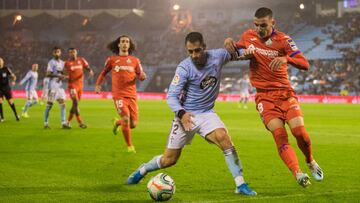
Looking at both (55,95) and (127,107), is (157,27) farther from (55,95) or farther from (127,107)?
(127,107)

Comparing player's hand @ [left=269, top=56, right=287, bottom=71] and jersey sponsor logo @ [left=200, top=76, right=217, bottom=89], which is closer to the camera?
player's hand @ [left=269, top=56, right=287, bottom=71]

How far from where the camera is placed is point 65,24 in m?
70.3

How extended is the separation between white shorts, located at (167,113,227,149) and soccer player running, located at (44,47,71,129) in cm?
1299

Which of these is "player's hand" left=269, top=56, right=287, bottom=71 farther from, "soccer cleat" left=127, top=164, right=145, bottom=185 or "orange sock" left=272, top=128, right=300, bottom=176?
"soccer cleat" left=127, top=164, right=145, bottom=185

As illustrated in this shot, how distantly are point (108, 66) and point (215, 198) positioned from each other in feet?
23.6

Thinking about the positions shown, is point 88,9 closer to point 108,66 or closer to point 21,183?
point 108,66

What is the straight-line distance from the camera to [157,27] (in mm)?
69312

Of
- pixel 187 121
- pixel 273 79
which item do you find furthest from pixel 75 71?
pixel 187 121

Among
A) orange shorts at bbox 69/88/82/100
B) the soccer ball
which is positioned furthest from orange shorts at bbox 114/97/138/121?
orange shorts at bbox 69/88/82/100

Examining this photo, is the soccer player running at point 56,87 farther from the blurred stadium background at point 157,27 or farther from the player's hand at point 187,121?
the blurred stadium background at point 157,27

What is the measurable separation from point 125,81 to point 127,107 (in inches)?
24.2

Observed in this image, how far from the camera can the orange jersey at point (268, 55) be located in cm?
888

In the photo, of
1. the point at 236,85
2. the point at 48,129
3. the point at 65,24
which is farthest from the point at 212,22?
the point at 48,129

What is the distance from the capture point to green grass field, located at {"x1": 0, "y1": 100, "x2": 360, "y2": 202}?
8266 mm
